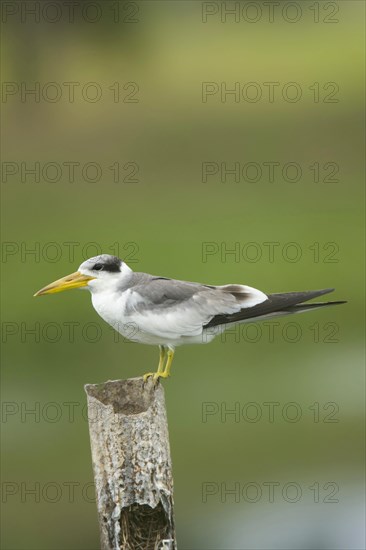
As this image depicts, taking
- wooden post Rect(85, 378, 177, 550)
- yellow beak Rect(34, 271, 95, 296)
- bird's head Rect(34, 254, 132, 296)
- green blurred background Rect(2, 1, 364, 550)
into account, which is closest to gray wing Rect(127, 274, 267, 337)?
bird's head Rect(34, 254, 132, 296)

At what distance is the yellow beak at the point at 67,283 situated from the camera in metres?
5.09

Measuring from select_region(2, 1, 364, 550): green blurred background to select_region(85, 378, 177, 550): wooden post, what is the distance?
1.96 meters

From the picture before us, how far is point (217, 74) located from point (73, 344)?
8356mm

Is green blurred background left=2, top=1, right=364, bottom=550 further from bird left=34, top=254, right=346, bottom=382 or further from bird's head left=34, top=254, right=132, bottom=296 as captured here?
bird's head left=34, top=254, right=132, bottom=296

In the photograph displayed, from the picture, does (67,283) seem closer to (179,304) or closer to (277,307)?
(179,304)

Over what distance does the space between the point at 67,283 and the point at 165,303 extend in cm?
41

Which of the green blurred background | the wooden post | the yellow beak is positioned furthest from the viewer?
the green blurred background

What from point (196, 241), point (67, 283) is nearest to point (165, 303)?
point (67, 283)

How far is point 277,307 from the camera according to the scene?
5.16 meters

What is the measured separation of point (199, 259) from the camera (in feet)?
37.7

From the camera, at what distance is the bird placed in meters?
5.15

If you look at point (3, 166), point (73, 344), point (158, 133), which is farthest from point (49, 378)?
point (158, 133)

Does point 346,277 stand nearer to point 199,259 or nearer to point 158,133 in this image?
point 199,259

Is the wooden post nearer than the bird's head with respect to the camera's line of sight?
Yes
